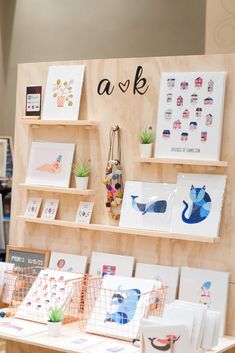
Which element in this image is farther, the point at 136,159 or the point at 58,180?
the point at 58,180

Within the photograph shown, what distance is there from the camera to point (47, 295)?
3199 millimetres

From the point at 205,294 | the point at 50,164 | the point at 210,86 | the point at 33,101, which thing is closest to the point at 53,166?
the point at 50,164

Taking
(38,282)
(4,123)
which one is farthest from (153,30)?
(38,282)

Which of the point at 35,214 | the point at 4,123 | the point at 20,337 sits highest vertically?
the point at 4,123

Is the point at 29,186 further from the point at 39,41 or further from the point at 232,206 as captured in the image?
the point at 39,41

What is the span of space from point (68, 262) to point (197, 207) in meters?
0.87

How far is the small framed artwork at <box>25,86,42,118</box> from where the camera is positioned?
3.58 m

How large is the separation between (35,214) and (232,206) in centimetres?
121

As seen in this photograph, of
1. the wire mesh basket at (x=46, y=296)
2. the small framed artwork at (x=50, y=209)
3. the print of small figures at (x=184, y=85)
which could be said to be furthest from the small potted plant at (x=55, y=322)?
the print of small figures at (x=184, y=85)

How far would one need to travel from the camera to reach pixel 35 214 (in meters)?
3.55

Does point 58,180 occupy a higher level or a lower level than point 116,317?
higher

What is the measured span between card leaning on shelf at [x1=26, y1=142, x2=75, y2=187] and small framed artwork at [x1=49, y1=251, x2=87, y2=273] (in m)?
0.42

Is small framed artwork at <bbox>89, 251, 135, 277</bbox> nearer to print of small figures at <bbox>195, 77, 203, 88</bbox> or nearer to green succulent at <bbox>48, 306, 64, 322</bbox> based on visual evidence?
green succulent at <bbox>48, 306, 64, 322</bbox>

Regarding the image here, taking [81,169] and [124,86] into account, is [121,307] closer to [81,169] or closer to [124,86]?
[81,169]
